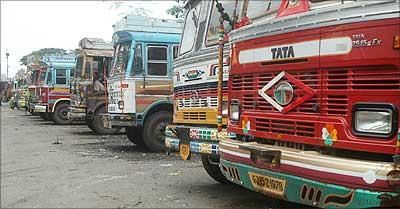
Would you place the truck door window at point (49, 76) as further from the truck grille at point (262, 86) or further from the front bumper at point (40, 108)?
the truck grille at point (262, 86)

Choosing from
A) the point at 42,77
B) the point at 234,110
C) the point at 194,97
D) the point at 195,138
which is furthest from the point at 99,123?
the point at 234,110

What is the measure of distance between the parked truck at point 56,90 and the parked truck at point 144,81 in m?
10.1

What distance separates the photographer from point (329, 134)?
13.3 ft

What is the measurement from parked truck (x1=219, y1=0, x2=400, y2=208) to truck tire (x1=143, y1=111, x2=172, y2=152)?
6.64m

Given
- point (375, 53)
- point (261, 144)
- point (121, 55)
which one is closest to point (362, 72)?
point (375, 53)

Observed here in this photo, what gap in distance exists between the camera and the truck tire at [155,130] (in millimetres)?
11664

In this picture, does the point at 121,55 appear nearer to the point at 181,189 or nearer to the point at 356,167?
the point at 181,189

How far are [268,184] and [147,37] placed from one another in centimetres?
794

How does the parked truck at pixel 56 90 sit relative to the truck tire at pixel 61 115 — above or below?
above

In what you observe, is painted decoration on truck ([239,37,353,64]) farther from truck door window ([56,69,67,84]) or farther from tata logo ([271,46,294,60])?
truck door window ([56,69,67,84])

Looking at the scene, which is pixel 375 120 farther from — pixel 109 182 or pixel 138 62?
pixel 138 62

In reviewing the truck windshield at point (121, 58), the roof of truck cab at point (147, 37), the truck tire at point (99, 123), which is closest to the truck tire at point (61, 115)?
the truck tire at point (99, 123)

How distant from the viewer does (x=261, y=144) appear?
190 inches

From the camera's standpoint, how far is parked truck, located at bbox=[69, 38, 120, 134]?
1612 centimetres
